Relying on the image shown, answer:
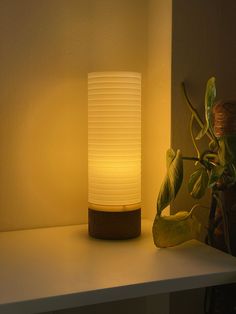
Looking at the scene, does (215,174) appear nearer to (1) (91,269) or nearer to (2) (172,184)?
→ (2) (172,184)

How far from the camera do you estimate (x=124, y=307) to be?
3.89ft

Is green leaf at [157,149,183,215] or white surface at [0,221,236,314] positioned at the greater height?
green leaf at [157,149,183,215]

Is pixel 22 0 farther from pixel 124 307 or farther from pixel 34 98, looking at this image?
pixel 124 307

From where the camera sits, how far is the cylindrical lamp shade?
1.03 m

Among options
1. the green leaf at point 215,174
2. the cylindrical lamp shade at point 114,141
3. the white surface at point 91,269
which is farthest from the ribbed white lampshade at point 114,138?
the green leaf at point 215,174

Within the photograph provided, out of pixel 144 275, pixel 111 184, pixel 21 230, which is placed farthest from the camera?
pixel 21 230

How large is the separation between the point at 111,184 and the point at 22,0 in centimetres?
50

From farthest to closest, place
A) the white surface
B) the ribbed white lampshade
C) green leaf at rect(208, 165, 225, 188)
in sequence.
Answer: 1. the ribbed white lampshade
2. green leaf at rect(208, 165, 225, 188)
3. the white surface

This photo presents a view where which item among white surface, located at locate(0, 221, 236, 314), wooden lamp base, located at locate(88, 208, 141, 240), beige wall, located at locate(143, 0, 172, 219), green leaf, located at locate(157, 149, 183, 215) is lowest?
white surface, located at locate(0, 221, 236, 314)

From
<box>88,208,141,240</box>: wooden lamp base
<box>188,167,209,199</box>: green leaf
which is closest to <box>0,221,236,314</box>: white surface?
<box>88,208,141,240</box>: wooden lamp base

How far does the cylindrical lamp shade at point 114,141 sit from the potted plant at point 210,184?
106mm

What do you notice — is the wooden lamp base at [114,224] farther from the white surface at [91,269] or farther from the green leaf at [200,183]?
the green leaf at [200,183]

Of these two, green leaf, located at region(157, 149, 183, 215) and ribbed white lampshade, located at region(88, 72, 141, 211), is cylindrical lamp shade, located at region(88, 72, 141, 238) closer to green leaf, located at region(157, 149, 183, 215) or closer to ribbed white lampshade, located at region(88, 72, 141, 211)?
ribbed white lampshade, located at region(88, 72, 141, 211)

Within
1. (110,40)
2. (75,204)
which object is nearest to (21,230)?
(75,204)
